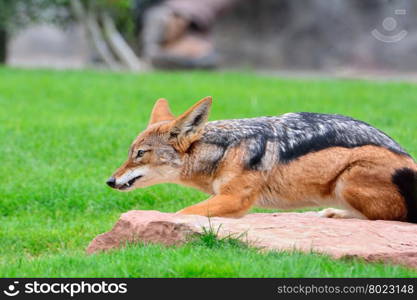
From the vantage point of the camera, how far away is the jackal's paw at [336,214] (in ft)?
24.5

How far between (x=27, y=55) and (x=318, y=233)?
28.8 meters

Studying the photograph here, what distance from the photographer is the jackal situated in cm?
703

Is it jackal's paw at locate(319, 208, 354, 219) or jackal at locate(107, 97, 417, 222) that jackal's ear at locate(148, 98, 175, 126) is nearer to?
jackal at locate(107, 97, 417, 222)

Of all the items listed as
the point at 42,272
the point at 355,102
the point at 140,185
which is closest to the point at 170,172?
the point at 140,185

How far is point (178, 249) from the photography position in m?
6.29

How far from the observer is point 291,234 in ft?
21.6

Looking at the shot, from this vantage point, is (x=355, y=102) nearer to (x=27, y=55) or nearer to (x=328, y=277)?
(x=328, y=277)
